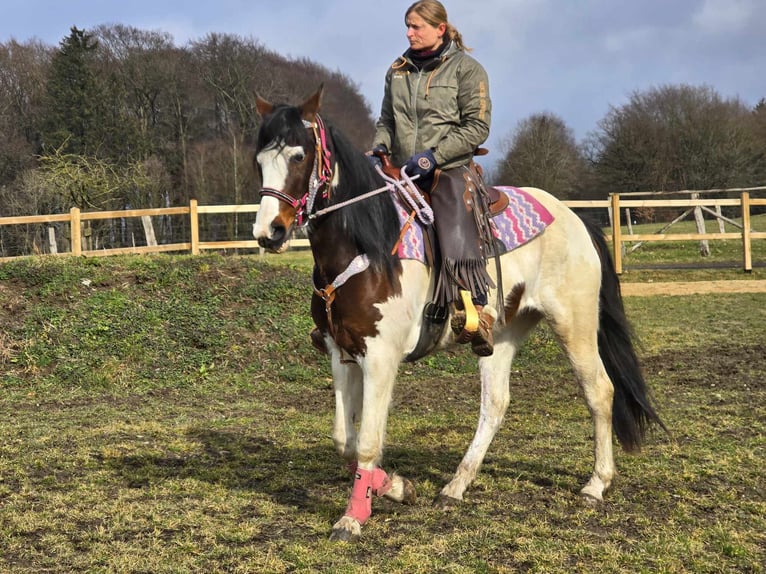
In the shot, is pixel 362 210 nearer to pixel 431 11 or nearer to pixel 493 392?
pixel 431 11

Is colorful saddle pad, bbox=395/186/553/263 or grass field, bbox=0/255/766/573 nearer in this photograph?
grass field, bbox=0/255/766/573

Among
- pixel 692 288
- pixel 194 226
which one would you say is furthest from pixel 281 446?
pixel 194 226

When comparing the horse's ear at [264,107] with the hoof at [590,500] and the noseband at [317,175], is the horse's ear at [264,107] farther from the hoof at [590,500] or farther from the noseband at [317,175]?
the hoof at [590,500]

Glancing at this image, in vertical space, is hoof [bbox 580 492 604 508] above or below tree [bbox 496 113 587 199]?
below

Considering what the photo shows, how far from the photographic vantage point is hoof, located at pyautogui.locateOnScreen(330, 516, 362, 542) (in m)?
3.98

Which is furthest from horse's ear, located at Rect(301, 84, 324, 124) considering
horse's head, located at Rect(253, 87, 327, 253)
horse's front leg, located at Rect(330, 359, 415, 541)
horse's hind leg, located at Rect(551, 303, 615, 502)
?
horse's hind leg, located at Rect(551, 303, 615, 502)

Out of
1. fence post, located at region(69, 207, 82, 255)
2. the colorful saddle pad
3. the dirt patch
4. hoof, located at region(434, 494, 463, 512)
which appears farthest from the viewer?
fence post, located at region(69, 207, 82, 255)

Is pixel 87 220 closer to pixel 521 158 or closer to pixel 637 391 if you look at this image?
pixel 637 391

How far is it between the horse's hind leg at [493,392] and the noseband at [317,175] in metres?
1.93

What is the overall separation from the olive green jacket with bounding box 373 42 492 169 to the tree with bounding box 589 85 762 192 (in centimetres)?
3602

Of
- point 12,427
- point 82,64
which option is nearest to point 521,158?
point 82,64

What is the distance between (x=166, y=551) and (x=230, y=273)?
29.8 ft

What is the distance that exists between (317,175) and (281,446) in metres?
3.14

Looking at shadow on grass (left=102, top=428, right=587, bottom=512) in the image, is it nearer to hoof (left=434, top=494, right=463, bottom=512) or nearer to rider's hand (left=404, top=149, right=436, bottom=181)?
hoof (left=434, top=494, right=463, bottom=512)
